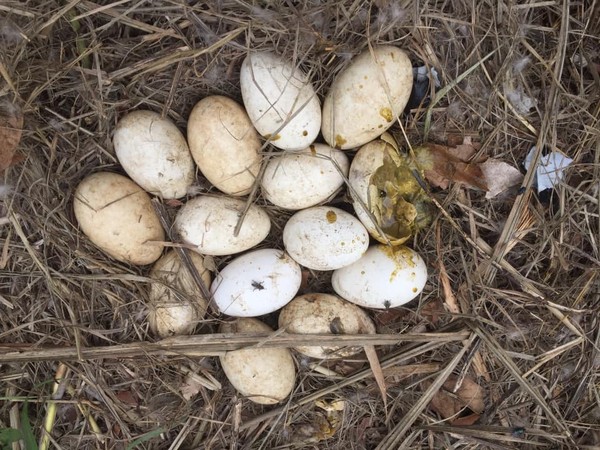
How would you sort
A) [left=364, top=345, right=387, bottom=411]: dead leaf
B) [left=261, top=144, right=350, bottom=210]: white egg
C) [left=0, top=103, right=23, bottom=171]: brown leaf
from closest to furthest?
[left=0, top=103, right=23, bottom=171]: brown leaf < [left=261, top=144, right=350, bottom=210]: white egg < [left=364, top=345, right=387, bottom=411]: dead leaf

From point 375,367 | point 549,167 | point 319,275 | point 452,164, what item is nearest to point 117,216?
point 319,275

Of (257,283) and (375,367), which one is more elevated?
(257,283)

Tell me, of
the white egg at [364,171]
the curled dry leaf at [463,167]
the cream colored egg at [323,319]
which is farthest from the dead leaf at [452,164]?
the cream colored egg at [323,319]

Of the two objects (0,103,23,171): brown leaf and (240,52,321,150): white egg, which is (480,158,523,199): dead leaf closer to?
(240,52,321,150): white egg

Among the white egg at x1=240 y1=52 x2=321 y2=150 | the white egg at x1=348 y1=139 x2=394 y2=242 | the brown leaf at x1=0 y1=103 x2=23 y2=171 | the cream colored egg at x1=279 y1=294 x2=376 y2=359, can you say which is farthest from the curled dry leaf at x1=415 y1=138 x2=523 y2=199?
the brown leaf at x1=0 y1=103 x2=23 y2=171

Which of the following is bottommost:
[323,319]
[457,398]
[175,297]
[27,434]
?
[457,398]

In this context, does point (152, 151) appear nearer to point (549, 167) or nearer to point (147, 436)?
point (147, 436)

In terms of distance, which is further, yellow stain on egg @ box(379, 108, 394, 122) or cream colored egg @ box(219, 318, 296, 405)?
cream colored egg @ box(219, 318, 296, 405)
